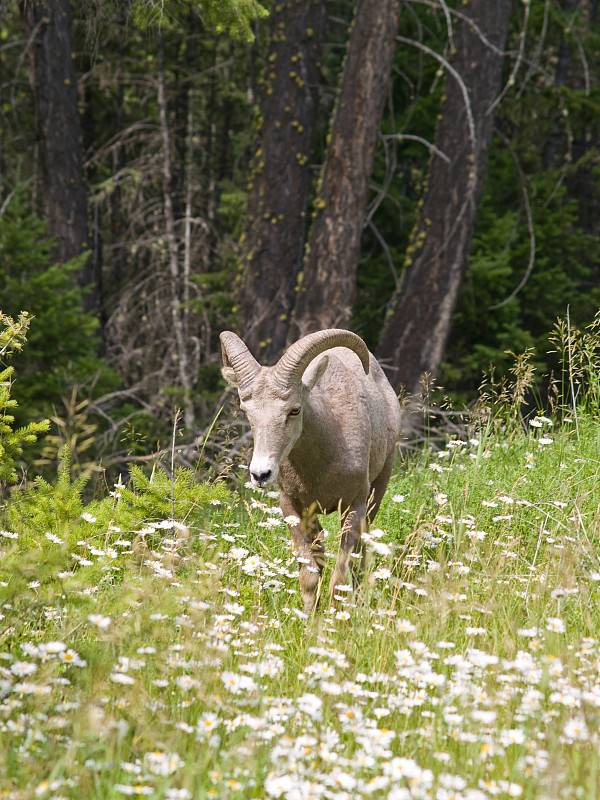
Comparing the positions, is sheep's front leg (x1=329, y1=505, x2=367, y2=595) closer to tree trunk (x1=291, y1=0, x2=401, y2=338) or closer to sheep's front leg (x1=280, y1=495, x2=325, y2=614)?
sheep's front leg (x1=280, y1=495, x2=325, y2=614)

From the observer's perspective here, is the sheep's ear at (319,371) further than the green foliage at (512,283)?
No

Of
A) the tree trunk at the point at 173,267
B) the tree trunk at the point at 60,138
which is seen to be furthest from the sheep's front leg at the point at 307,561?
the tree trunk at the point at 173,267

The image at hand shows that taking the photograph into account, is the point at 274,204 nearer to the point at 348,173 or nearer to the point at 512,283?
the point at 348,173

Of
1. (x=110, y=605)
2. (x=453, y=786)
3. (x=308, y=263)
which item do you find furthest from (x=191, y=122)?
(x=453, y=786)

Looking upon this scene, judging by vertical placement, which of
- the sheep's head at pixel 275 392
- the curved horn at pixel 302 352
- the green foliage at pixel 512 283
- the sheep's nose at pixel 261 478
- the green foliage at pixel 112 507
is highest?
the curved horn at pixel 302 352

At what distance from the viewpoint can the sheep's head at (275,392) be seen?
15.1ft

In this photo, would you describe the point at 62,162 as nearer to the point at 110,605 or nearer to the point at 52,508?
the point at 52,508

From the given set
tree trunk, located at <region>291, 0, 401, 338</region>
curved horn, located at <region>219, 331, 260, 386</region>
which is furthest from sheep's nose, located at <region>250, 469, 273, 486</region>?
tree trunk, located at <region>291, 0, 401, 338</region>

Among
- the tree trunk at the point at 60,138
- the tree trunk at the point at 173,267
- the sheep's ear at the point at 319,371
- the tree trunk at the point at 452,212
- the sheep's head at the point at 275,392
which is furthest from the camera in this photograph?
the tree trunk at the point at 173,267

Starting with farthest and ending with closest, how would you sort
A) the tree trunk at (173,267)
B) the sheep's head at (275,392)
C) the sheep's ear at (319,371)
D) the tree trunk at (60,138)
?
the tree trunk at (173,267) < the tree trunk at (60,138) < the sheep's ear at (319,371) < the sheep's head at (275,392)

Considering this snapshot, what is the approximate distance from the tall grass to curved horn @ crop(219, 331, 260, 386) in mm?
1017

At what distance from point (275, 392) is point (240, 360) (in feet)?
1.16

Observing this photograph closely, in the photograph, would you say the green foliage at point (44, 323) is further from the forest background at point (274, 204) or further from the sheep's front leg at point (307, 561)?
the sheep's front leg at point (307, 561)

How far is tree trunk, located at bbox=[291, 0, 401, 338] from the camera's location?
10.7 meters
